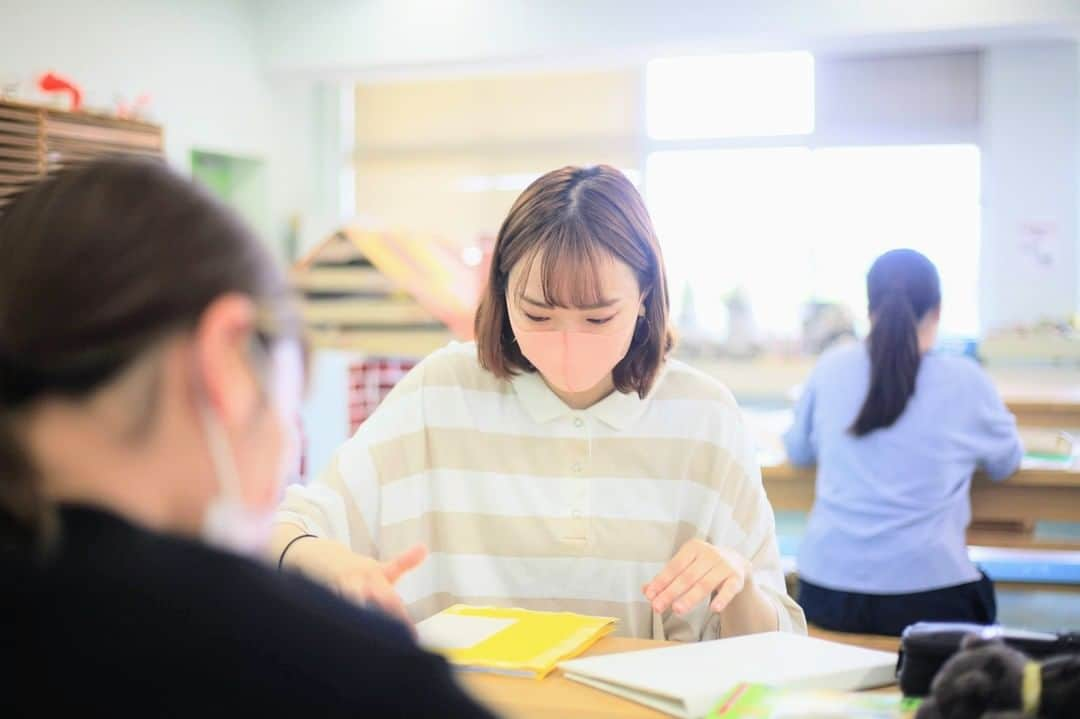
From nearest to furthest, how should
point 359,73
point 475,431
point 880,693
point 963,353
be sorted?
point 880,693 → point 475,431 → point 963,353 → point 359,73

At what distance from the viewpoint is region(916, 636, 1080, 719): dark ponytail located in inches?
35.6

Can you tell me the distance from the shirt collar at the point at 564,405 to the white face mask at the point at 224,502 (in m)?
0.99

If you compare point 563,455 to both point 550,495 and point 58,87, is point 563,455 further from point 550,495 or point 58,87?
point 58,87

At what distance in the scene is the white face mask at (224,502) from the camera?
23.7 inches

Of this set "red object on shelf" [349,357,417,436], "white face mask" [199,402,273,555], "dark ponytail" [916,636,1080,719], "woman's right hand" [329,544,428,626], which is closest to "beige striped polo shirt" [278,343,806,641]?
"woman's right hand" [329,544,428,626]

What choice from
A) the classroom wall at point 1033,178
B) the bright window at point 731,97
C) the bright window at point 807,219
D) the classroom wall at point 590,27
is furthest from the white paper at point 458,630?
the bright window at point 731,97

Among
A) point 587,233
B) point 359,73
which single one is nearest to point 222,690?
point 587,233

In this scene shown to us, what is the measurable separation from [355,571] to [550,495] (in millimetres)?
410

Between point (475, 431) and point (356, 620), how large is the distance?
1.04m

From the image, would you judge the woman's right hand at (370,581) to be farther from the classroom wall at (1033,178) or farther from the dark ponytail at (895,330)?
the classroom wall at (1033,178)

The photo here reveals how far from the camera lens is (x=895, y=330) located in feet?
9.31

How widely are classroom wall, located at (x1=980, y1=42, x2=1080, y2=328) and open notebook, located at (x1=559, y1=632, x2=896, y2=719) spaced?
223 inches

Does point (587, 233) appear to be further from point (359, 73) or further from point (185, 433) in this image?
point (359, 73)

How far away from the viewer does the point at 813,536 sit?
9.70ft
